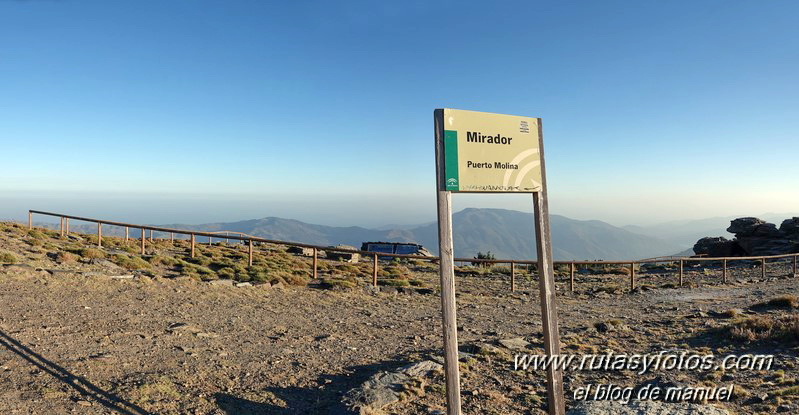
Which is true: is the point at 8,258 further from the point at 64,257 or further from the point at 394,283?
the point at 394,283

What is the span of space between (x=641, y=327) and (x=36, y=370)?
10.7 meters

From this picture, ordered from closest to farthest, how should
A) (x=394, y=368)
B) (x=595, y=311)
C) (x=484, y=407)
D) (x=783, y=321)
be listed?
1. (x=484, y=407)
2. (x=394, y=368)
3. (x=783, y=321)
4. (x=595, y=311)

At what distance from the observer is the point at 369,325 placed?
32.4 feet

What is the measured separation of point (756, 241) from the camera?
33844mm

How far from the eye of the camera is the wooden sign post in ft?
13.8

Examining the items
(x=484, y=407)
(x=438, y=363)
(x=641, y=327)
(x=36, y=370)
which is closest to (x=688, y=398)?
(x=484, y=407)

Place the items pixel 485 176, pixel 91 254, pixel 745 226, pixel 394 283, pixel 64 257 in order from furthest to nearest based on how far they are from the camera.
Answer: pixel 745 226 < pixel 394 283 < pixel 91 254 < pixel 64 257 < pixel 485 176

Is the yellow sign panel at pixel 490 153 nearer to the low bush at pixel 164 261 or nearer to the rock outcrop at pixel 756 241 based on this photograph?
the low bush at pixel 164 261

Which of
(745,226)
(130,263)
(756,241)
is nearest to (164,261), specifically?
(130,263)

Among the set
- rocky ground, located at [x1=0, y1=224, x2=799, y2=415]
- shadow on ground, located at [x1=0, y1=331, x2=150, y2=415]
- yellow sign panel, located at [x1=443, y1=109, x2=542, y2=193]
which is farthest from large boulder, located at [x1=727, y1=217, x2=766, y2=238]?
shadow on ground, located at [x1=0, y1=331, x2=150, y2=415]

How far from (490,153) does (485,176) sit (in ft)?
0.82

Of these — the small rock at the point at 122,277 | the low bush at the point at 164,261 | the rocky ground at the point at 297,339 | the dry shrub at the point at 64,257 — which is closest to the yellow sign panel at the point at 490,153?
the rocky ground at the point at 297,339

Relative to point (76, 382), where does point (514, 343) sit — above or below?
below

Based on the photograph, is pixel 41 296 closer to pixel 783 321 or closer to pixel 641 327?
pixel 641 327
